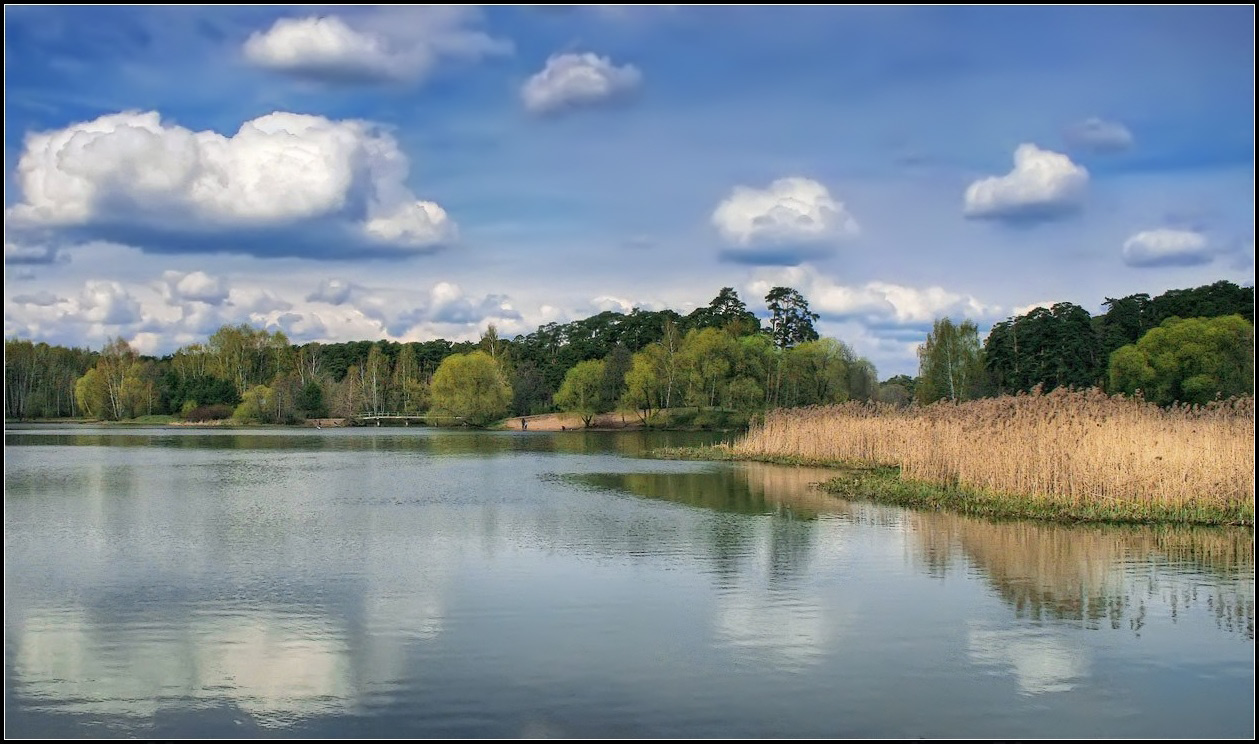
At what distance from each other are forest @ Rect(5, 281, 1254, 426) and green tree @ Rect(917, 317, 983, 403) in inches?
5.1

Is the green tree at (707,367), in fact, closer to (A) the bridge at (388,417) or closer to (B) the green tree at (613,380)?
(B) the green tree at (613,380)

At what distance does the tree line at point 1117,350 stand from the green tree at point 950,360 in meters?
0.09

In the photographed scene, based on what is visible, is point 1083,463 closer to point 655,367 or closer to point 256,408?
point 655,367

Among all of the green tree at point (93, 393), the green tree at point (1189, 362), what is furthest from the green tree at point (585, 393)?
the green tree at point (93, 393)

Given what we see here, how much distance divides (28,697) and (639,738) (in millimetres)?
5596

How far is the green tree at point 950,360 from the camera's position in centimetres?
9006

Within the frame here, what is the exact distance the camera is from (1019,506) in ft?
70.8

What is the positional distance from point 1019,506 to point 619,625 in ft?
41.6

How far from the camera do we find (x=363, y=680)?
9.71 m

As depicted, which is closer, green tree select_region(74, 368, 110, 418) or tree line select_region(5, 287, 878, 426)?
tree line select_region(5, 287, 878, 426)

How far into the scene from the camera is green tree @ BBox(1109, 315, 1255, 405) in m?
60.1

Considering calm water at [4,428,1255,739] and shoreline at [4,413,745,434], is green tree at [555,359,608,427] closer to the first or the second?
shoreline at [4,413,745,434]

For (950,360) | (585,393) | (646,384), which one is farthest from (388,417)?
(950,360)

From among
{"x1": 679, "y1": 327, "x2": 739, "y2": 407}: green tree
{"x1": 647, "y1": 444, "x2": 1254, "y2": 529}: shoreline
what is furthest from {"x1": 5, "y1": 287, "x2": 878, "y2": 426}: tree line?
{"x1": 647, "y1": 444, "x2": 1254, "y2": 529}: shoreline
